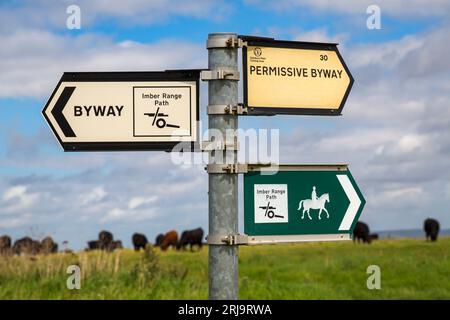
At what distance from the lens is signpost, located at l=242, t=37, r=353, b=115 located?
199 inches

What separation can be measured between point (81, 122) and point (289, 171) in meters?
1.60

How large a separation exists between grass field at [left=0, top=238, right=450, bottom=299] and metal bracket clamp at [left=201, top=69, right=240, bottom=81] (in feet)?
33.2

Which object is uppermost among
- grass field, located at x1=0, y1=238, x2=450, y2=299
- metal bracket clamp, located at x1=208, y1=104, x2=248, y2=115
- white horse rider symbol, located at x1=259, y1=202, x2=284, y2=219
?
metal bracket clamp, located at x1=208, y1=104, x2=248, y2=115

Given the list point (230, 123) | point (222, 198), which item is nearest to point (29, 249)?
point (222, 198)

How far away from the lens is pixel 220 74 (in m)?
4.82

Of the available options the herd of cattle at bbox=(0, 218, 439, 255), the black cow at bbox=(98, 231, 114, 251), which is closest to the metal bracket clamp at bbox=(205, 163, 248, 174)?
the herd of cattle at bbox=(0, 218, 439, 255)

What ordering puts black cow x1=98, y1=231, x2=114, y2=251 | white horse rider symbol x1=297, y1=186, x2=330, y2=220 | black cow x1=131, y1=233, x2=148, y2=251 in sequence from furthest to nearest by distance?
1. black cow x1=131, y1=233, x2=148, y2=251
2. black cow x1=98, y1=231, x2=114, y2=251
3. white horse rider symbol x1=297, y1=186, x2=330, y2=220

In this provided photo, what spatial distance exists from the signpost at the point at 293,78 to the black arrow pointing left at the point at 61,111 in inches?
52.0

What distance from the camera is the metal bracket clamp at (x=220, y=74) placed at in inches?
190

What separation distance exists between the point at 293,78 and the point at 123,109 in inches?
51.3

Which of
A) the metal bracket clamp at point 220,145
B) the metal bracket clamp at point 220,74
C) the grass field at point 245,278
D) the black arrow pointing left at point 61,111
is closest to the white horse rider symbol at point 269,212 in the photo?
the metal bracket clamp at point 220,145

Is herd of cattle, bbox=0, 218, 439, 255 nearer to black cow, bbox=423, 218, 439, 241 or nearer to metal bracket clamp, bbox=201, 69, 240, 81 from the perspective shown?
black cow, bbox=423, 218, 439, 241
